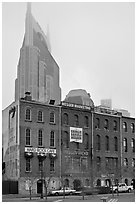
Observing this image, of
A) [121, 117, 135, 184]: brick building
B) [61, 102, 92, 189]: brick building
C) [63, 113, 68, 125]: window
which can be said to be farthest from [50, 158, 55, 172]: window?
[121, 117, 135, 184]: brick building

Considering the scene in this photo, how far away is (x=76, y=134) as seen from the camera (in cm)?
3788

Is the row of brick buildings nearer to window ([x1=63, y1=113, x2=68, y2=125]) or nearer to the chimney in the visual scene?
window ([x1=63, y1=113, x2=68, y2=125])

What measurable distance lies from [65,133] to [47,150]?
2.67 meters

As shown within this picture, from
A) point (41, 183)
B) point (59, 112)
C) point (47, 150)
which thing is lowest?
point (41, 183)

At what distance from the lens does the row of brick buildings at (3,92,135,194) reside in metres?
34.4

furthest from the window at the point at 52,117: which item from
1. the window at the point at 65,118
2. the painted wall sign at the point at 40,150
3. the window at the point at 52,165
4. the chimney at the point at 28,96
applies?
the window at the point at 52,165

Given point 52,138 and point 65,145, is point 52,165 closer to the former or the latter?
point 65,145

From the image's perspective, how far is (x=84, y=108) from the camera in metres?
39.0

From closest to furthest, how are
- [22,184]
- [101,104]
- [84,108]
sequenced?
[22,184] → [84,108] → [101,104]

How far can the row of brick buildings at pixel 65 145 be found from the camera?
34375mm

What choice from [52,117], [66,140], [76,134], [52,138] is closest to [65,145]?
[66,140]

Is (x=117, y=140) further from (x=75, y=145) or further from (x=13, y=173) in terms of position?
(x=13, y=173)

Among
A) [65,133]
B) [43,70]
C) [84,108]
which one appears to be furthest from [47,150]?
[43,70]

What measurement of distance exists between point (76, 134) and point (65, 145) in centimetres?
172
